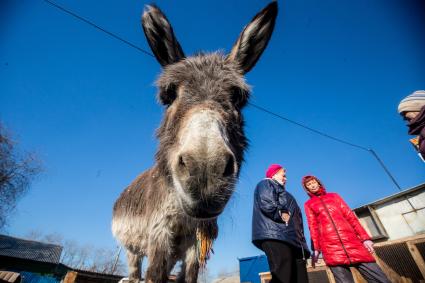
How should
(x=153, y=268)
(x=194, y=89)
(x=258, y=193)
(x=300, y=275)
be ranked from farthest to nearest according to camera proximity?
(x=258, y=193)
(x=300, y=275)
(x=153, y=268)
(x=194, y=89)

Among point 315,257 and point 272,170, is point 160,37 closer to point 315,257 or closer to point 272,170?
point 272,170

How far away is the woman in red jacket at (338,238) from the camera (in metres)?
2.88

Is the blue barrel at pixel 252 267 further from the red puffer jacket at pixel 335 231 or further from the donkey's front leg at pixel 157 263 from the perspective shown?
the donkey's front leg at pixel 157 263

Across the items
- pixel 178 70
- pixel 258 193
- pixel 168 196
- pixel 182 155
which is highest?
pixel 178 70

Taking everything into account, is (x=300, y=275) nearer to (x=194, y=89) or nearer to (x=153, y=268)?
(x=153, y=268)

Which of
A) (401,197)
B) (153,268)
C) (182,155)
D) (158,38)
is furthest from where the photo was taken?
(401,197)

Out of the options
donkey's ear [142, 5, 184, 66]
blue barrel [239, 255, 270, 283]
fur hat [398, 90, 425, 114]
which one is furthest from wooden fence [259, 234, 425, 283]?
blue barrel [239, 255, 270, 283]

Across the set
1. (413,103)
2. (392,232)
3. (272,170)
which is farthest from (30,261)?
(413,103)

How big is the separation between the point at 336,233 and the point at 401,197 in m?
12.6

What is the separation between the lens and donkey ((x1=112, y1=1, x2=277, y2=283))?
1.34 metres

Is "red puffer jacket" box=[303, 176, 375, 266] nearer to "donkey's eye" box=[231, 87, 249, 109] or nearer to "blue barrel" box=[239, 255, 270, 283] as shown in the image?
"donkey's eye" box=[231, 87, 249, 109]

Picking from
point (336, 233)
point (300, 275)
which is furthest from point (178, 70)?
point (336, 233)

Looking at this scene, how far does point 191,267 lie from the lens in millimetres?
2568

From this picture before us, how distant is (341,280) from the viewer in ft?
9.53
